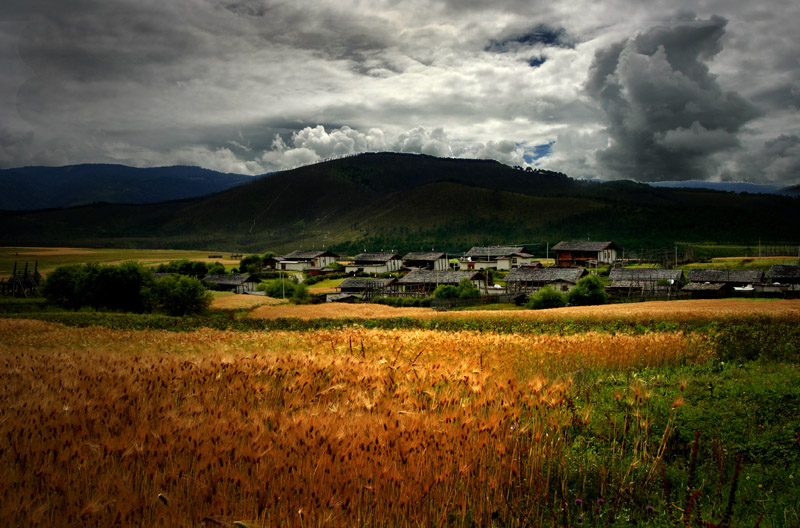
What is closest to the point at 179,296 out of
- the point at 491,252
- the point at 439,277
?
the point at 439,277

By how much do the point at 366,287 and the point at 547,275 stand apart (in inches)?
1150

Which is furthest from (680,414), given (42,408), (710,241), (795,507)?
(710,241)

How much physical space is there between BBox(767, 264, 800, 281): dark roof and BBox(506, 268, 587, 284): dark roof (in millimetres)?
24653

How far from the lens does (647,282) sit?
67375 millimetres

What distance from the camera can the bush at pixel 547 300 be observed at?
54156mm

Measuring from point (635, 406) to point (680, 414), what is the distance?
708 millimetres

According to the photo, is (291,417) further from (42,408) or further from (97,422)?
(42,408)

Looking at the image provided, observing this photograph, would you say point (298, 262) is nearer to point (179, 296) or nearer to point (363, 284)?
point (363, 284)

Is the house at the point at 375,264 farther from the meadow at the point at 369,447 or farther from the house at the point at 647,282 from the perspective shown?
the meadow at the point at 369,447

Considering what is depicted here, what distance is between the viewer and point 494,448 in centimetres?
478

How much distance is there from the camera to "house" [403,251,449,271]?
4107 inches

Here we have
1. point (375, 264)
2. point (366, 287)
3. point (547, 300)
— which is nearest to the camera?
point (547, 300)

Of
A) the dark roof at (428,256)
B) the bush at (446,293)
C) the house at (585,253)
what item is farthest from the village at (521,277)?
the bush at (446,293)

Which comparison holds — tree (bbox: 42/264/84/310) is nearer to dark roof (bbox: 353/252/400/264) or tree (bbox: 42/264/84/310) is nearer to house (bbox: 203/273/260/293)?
house (bbox: 203/273/260/293)
